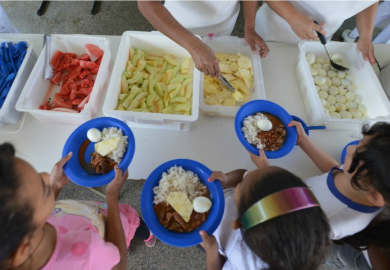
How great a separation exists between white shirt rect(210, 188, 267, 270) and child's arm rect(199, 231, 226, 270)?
2 centimetres

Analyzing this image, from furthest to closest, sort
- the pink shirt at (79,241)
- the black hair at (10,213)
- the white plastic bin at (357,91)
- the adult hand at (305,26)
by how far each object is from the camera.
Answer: the adult hand at (305,26), the white plastic bin at (357,91), the pink shirt at (79,241), the black hair at (10,213)

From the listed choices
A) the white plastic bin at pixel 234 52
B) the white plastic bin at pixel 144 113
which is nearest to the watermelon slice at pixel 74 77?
the white plastic bin at pixel 144 113

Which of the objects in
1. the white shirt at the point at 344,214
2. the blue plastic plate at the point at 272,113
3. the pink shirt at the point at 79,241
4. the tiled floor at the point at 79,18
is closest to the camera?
the pink shirt at the point at 79,241

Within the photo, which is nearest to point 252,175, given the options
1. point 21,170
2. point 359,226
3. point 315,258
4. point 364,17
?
point 315,258

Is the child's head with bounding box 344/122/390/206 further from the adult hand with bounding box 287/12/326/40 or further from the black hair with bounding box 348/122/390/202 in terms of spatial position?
the adult hand with bounding box 287/12/326/40

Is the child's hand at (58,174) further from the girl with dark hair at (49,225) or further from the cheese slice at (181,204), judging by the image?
the cheese slice at (181,204)

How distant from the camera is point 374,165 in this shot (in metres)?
0.61

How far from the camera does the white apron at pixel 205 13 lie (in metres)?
1.08

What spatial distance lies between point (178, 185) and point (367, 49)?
3.39 ft

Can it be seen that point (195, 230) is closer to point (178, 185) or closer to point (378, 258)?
point (178, 185)

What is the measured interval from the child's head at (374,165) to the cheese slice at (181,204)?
0.47 metres

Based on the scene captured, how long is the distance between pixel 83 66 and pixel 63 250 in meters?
0.74

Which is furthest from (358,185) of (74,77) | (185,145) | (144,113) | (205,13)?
(74,77)

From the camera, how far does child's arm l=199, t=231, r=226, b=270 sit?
2.22 feet
